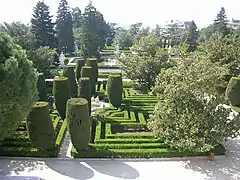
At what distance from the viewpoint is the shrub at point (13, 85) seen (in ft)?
40.1

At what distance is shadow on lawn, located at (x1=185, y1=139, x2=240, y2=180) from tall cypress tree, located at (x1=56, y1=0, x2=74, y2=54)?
125 ft

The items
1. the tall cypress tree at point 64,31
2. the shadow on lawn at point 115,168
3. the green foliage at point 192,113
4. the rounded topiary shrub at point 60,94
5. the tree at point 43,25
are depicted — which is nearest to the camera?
the shadow on lawn at point 115,168

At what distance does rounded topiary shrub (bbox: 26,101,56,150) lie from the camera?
601 inches

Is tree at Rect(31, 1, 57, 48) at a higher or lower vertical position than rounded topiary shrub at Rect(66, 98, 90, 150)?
higher

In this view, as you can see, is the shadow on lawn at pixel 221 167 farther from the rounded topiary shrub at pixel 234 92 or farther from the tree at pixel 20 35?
the tree at pixel 20 35

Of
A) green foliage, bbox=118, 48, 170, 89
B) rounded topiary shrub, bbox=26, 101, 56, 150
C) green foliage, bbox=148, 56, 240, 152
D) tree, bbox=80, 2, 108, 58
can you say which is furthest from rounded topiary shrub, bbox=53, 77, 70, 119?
tree, bbox=80, 2, 108, 58

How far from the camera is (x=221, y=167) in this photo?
49.8 ft

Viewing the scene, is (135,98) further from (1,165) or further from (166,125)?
(1,165)

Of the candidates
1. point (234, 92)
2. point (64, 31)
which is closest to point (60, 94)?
point (234, 92)

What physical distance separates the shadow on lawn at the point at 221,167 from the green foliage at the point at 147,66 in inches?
504

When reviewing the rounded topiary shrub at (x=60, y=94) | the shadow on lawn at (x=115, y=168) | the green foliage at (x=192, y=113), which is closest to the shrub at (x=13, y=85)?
the shadow on lawn at (x=115, y=168)

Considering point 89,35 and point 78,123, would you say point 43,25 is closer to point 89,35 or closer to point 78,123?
point 89,35

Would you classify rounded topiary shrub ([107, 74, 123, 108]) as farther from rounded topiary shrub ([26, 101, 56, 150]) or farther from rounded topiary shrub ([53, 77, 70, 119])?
rounded topiary shrub ([26, 101, 56, 150])

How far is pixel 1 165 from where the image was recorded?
1508cm
